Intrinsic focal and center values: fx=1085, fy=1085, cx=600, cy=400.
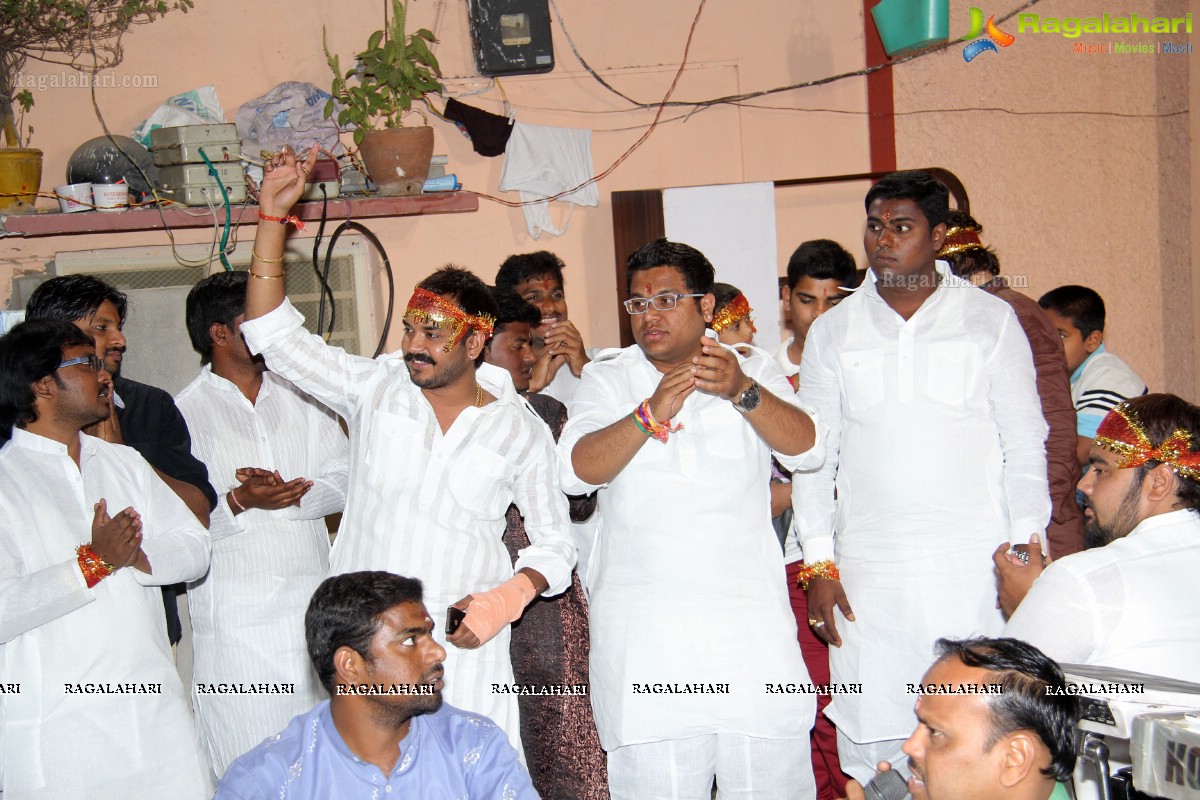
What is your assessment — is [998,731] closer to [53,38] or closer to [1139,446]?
[1139,446]

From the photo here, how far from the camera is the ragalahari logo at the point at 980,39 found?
6188 millimetres

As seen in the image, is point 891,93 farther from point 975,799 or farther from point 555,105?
point 975,799

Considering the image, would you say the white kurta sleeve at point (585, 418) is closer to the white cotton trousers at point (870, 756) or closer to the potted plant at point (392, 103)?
the white cotton trousers at point (870, 756)

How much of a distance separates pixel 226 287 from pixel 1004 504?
2.63 m

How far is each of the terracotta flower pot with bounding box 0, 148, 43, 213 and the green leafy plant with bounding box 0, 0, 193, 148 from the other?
1.10 feet

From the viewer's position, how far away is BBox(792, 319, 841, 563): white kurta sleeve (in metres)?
3.29

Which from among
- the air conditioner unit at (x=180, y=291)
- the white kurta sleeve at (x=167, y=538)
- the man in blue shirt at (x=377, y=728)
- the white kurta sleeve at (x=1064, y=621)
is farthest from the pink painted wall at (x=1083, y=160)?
the man in blue shirt at (x=377, y=728)

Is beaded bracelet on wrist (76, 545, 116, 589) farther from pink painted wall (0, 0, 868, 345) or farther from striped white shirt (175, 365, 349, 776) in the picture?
pink painted wall (0, 0, 868, 345)

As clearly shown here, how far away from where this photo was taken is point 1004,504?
321 cm

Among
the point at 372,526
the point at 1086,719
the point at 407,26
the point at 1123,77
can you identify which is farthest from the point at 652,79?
the point at 1086,719

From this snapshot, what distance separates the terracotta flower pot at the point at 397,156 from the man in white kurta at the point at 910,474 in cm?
278

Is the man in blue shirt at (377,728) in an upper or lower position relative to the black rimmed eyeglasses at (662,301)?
lower

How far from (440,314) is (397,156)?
2.56 meters

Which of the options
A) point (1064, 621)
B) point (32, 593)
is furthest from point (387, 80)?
point (1064, 621)
